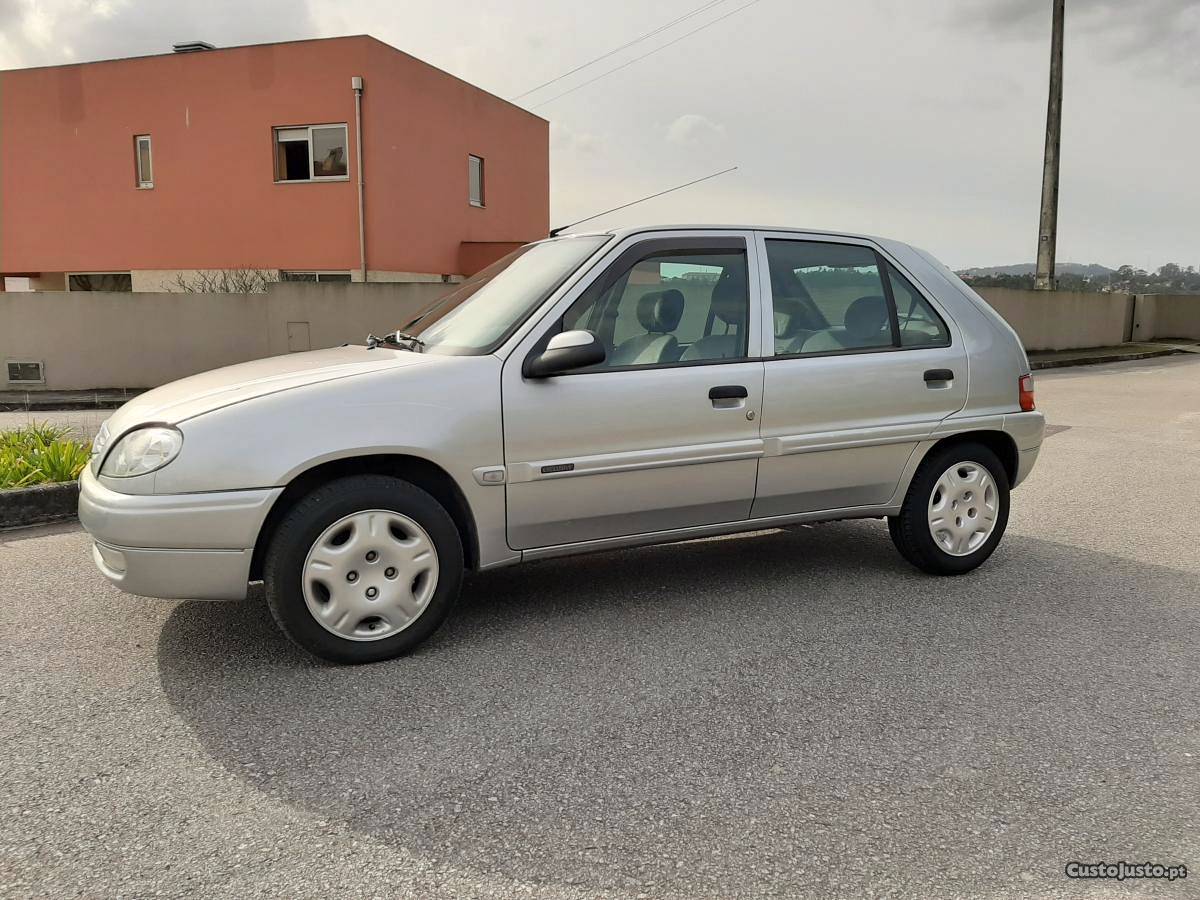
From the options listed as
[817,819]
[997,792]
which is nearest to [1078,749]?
[997,792]

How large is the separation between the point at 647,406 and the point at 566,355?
0.47 metres

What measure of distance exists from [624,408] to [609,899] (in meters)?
2.15

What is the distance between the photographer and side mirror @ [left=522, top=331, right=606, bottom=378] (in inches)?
151

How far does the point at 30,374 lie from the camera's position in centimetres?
1380

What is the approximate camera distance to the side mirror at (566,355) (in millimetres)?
3832

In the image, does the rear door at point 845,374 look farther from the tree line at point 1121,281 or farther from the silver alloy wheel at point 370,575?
the tree line at point 1121,281

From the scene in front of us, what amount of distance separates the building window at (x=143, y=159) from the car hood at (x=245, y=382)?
18704 millimetres

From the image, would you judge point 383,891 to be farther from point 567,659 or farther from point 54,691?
point 54,691

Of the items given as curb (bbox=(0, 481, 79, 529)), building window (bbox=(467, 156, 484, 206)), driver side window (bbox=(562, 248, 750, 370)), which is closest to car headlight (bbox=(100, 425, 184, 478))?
driver side window (bbox=(562, 248, 750, 370))

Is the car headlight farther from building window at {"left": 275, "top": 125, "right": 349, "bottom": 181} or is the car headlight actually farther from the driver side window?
building window at {"left": 275, "top": 125, "right": 349, "bottom": 181}

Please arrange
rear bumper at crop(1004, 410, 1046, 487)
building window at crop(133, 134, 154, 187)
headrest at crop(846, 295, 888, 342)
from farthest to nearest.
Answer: building window at crop(133, 134, 154, 187)
rear bumper at crop(1004, 410, 1046, 487)
headrest at crop(846, 295, 888, 342)

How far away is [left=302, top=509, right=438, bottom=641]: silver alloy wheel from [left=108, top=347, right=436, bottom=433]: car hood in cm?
60

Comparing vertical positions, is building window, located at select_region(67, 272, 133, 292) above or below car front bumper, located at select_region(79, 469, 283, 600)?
above

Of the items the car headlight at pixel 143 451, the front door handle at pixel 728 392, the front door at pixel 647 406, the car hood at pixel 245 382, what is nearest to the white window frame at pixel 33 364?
the car hood at pixel 245 382
